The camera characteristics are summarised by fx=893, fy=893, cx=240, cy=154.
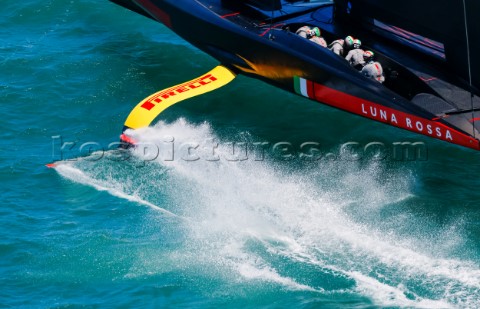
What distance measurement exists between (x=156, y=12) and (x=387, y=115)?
495 cm

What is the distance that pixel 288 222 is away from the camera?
11.8m

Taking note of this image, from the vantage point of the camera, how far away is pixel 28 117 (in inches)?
572

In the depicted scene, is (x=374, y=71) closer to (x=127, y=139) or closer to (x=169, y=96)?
(x=169, y=96)

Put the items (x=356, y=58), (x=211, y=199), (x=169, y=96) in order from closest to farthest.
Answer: (x=211, y=199)
(x=356, y=58)
(x=169, y=96)

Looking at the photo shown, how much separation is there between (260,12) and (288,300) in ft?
18.7

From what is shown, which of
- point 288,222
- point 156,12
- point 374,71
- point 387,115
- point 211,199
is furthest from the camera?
point 156,12

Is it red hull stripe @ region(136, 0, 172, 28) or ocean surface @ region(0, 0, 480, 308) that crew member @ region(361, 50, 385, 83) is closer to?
ocean surface @ region(0, 0, 480, 308)

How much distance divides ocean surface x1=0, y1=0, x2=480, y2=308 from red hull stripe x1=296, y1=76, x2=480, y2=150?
3.26 feet

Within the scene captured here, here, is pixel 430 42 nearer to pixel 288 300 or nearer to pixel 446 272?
pixel 446 272

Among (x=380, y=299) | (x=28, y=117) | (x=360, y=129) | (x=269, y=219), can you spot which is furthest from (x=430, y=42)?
(x=28, y=117)

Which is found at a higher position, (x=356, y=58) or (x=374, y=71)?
(x=356, y=58)

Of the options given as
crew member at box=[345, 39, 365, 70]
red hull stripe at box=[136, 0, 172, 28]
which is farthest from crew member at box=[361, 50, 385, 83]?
red hull stripe at box=[136, 0, 172, 28]

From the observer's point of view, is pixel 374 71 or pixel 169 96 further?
pixel 169 96

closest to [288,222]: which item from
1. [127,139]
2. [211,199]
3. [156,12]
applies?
[211,199]
